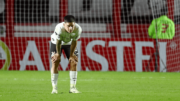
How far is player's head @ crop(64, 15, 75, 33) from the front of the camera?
257 inches

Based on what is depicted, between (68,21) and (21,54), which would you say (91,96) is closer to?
(68,21)

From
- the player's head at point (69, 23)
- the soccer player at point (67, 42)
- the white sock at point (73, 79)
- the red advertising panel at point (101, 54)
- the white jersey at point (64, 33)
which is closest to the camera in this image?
the player's head at point (69, 23)

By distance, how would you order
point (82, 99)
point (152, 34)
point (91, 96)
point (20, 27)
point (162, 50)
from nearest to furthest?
point (82, 99) < point (91, 96) < point (162, 50) < point (152, 34) < point (20, 27)

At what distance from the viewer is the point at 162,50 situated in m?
14.2

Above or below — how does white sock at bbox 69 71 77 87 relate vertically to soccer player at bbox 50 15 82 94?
below

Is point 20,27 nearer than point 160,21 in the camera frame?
No

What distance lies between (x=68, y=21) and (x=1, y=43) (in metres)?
8.28

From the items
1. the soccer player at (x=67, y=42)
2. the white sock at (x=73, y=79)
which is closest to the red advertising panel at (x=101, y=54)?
the soccer player at (x=67, y=42)

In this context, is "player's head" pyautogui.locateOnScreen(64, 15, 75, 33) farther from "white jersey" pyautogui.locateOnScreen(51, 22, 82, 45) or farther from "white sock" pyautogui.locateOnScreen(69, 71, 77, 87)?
"white sock" pyautogui.locateOnScreen(69, 71, 77, 87)

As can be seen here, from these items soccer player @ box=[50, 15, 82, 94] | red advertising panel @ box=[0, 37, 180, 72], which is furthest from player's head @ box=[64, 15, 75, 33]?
red advertising panel @ box=[0, 37, 180, 72]

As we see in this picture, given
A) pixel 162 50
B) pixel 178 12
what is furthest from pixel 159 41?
pixel 178 12

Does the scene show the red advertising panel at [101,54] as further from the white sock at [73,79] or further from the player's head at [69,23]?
the player's head at [69,23]

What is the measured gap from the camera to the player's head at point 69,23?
6.52 metres

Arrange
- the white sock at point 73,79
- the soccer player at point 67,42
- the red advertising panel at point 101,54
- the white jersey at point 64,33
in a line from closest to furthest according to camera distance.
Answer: the soccer player at point 67,42, the white jersey at point 64,33, the white sock at point 73,79, the red advertising panel at point 101,54
